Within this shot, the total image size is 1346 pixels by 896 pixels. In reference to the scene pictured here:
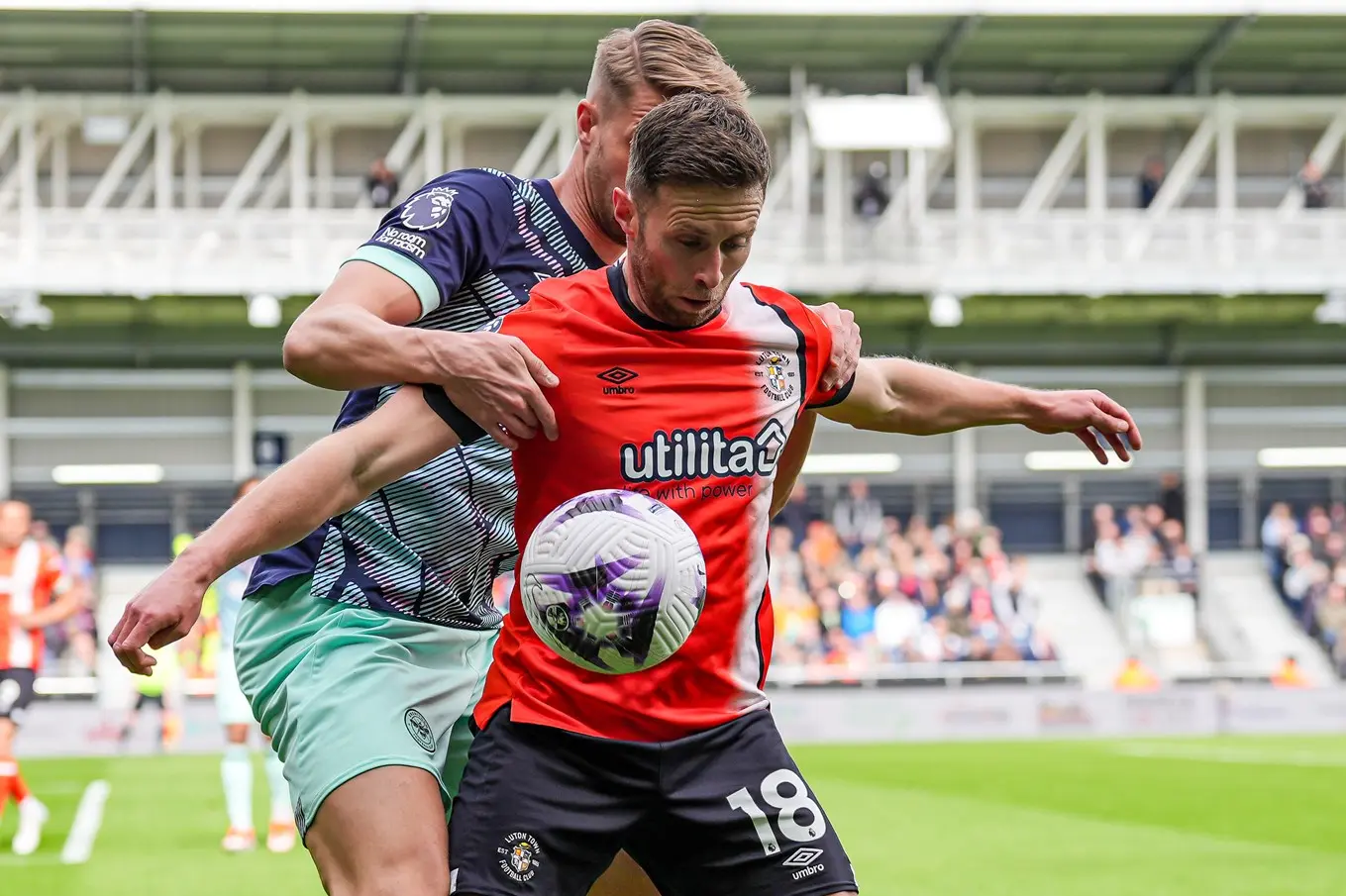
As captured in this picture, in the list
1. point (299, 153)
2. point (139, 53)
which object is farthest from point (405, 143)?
point (139, 53)

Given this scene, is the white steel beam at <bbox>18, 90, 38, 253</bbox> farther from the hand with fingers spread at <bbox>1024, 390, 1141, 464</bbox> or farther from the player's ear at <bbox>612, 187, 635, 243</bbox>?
the player's ear at <bbox>612, 187, 635, 243</bbox>

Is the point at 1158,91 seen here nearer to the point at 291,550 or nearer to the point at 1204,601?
the point at 1204,601

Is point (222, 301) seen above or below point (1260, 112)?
below

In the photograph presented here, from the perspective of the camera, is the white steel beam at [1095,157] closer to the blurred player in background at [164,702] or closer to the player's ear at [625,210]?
the blurred player in background at [164,702]

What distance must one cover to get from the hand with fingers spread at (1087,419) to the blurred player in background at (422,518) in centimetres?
47

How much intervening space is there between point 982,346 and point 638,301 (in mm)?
30723

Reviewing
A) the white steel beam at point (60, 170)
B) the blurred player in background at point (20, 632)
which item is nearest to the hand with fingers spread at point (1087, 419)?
the blurred player in background at point (20, 632)

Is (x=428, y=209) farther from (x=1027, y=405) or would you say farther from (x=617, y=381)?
(x=1027, y=405)

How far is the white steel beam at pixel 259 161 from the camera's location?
31766 millimetres

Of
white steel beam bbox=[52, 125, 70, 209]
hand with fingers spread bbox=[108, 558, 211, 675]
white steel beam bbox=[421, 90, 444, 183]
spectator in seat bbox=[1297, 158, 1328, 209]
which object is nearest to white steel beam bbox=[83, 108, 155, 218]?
white steel beam bbox=[52, 125, 70, 209]

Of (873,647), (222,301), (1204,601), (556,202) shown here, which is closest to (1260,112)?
(1204,601)

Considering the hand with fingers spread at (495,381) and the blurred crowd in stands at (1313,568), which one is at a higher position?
the hand with fingers spread at (495,381)

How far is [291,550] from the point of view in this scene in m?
4.04

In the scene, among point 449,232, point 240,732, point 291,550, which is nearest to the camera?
point 449,232
